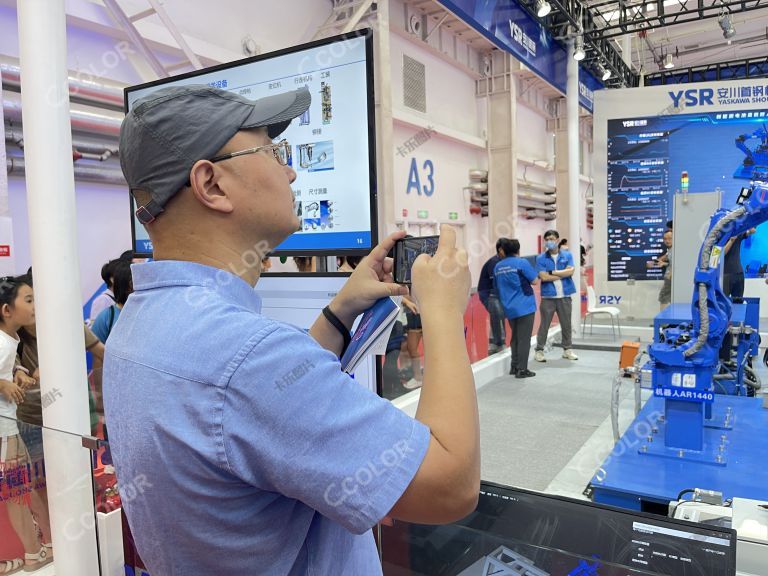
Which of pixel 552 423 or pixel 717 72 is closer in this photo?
pixel 552 423

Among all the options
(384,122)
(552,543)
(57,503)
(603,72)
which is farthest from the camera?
(603,72)

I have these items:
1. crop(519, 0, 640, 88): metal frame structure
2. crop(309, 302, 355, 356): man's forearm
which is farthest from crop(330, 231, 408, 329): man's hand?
crop(519, 0, 640, 88): metal frame structure

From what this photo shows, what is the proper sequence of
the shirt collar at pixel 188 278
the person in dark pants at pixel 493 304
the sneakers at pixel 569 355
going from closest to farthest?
the shirt collar at pixel 188 278 < the person in dark pants at pixel 493 304 < the sneakers at pixel 569 355

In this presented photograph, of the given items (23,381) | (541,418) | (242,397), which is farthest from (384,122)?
(242,397)

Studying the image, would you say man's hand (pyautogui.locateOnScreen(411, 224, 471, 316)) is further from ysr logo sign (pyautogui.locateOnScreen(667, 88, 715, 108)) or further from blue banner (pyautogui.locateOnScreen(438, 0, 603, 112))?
ysr logo sign (pyautogui.locateOnScreen(667, 88, 715, 108))

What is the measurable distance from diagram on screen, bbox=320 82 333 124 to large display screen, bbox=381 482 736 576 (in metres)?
1.09

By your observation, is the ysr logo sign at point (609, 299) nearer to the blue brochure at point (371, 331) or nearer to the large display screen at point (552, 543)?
the large display screen at point (552, 543)

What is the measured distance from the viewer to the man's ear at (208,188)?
2.65ft

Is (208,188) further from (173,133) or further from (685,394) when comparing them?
(685,394)

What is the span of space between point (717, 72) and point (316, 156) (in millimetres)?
20557

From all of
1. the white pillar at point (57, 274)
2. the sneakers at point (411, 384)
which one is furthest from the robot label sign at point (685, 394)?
the white pillar at point (57, 274)

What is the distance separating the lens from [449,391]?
0.75 m

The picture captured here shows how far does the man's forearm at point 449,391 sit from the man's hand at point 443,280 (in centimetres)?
2

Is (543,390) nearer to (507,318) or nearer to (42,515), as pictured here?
(507,318)
